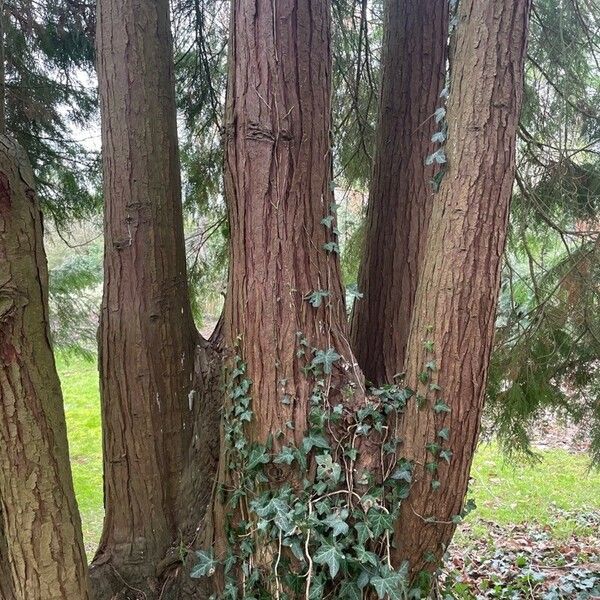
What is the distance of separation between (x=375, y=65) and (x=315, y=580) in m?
3.54

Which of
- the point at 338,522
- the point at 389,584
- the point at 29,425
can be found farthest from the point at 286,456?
the point at 29,425

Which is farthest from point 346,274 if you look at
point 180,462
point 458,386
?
point 458,386

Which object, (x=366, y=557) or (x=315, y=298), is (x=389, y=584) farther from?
(x=315, y=298)

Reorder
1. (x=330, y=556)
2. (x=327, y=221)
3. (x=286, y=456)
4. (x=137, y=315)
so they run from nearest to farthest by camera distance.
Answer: (x=330, y=556), (x=286, y=456), (x=327, y=221), (x=137, y=315)

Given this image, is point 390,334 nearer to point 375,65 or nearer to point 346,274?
point 346,274

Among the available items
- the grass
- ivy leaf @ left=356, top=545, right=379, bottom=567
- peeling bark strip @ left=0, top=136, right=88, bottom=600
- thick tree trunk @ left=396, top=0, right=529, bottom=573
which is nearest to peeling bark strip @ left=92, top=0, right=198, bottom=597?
peeling bark strip @ left=0, top=136, right=88, bottom=600

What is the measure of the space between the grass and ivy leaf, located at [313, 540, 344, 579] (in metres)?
3.58

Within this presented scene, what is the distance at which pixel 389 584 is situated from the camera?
1.62 meters

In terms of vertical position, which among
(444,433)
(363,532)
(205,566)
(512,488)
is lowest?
(512,488)

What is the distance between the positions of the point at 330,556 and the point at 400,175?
169cm

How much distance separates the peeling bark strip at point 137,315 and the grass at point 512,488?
10.2ft

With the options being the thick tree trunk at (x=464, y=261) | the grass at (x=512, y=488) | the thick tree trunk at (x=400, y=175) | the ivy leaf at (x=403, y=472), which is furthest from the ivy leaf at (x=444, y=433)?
the grass at (x=512, y=488)

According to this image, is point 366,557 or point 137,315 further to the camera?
point 137,315

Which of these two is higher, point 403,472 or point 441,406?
point 441,406
